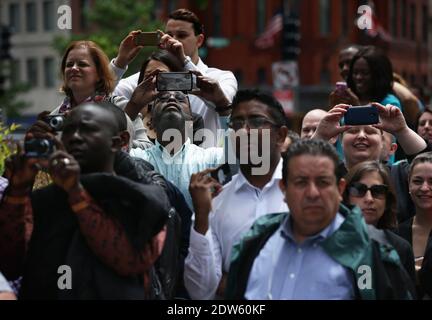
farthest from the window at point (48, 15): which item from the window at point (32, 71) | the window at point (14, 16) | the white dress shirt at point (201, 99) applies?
the white dress shirt at point (201, 99)

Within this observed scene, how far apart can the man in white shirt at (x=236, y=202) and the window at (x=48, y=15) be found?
5372 cm

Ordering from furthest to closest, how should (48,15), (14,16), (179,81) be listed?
(14,16) → (48,15) → (179,81)

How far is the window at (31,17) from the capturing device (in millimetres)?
59775

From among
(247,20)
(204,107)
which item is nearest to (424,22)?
(247,20)

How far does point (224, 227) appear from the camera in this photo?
202 inches

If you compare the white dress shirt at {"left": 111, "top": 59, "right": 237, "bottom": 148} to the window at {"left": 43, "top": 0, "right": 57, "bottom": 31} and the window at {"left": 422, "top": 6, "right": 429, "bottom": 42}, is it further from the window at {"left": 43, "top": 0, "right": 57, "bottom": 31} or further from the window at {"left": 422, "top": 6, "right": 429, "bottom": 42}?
the window at {"left": 422, "top": 6, "right": 429, "bottom": 42}

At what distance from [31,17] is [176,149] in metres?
55.5

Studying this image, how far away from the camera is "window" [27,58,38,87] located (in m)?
60.8

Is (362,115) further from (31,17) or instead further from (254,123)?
(31,17)

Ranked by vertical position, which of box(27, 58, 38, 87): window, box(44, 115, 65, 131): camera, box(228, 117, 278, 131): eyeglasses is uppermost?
box(44, 115, 65, 131): camera

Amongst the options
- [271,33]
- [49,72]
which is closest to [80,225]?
[271,33]

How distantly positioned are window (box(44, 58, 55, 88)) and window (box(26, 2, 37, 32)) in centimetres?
210

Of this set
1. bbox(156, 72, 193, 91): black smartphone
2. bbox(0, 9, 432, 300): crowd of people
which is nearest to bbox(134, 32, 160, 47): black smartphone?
bbox(156, 72, 193, 91): black smartphone
